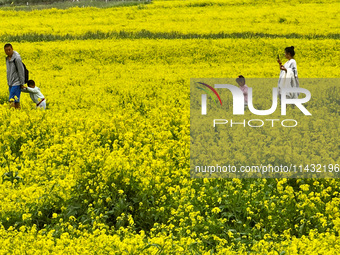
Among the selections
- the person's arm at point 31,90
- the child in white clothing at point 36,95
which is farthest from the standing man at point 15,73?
the child in white clothing at point 36,95

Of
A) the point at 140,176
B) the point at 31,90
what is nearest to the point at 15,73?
the point at 31,90

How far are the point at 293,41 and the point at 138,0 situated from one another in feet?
76.2

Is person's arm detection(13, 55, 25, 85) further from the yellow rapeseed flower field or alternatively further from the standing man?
the yellow rapeseed flower field

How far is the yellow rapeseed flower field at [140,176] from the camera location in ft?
16.8

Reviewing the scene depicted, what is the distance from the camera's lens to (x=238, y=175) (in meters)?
6.96

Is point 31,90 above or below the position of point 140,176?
above

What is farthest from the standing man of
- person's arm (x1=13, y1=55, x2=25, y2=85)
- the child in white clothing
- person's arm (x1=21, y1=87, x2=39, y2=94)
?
the child in white clothing

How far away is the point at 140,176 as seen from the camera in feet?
21.5

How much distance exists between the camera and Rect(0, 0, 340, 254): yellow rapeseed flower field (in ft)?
16.8

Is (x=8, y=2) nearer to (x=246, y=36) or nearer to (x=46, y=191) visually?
(x=246, y=36)

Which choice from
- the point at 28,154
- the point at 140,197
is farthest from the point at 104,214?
the point at 28,154

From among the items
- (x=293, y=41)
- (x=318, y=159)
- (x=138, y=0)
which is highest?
(x=138, y=0)

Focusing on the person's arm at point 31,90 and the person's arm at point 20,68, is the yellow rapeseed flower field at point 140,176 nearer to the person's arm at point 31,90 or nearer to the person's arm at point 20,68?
the person's arm at point 31,90

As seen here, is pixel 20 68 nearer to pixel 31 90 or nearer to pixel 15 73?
pixel 15 73
